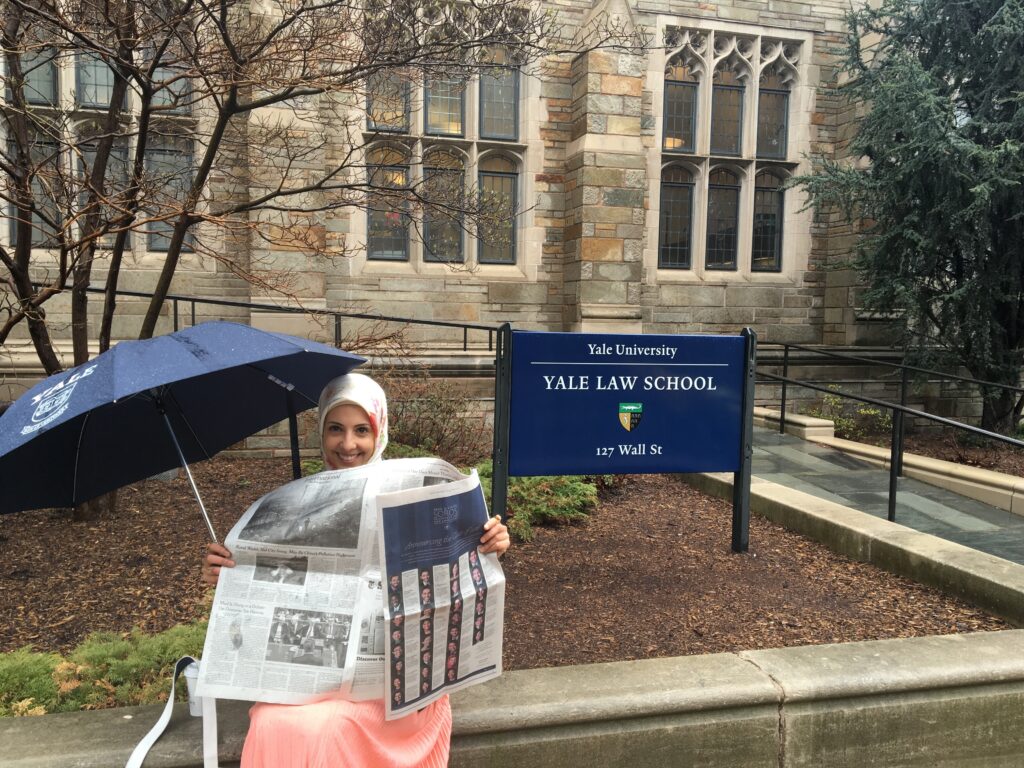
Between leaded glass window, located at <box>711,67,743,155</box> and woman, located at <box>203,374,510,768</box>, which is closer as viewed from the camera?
woman, located at <box>203,374,510,768</box>

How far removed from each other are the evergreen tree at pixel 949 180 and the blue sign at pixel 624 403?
18.7 ft

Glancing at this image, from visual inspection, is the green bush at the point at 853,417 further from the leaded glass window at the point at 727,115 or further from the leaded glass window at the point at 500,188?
the leaded glass window at the point at 500,188

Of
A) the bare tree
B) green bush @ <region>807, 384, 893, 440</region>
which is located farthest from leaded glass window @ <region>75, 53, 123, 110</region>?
green bush @ <region>807, 384, 893, 440</region>

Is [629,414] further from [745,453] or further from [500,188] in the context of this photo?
[500,188]

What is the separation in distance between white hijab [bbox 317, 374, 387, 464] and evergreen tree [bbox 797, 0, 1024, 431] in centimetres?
796

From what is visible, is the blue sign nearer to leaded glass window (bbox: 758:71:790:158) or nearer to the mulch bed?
the mulch bed

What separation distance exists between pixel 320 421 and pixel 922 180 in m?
8.93

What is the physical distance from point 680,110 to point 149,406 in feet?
35.0

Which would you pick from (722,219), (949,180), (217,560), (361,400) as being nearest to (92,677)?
(217,560)

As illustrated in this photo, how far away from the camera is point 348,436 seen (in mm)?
1973

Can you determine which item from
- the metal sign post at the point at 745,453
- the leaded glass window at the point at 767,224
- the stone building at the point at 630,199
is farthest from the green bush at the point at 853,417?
the metal sign post at the point at 745,453

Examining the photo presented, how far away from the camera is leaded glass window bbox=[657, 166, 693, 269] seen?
37.3 ft

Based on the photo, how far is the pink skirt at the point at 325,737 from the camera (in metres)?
1.59

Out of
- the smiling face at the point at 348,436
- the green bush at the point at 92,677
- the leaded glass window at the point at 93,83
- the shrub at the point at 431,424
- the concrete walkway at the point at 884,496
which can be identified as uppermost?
the leaded glass window at the point at 93,83
